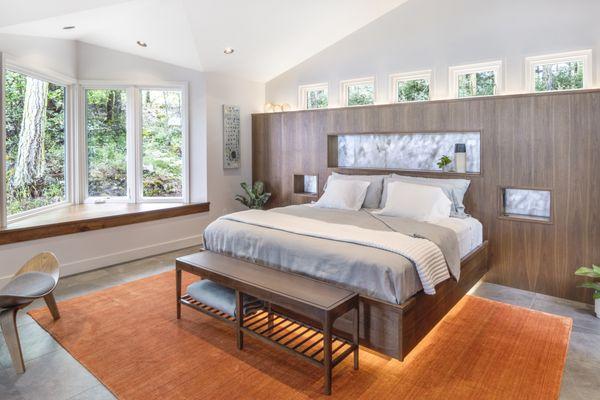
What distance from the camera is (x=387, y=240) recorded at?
2832mm

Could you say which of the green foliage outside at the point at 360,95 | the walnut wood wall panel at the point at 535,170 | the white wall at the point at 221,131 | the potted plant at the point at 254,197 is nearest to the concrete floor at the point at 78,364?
the walnut wood wall panel at the point at 535,170

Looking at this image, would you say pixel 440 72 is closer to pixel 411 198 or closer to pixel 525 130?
pixel 525 130

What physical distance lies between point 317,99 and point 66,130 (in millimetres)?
3408

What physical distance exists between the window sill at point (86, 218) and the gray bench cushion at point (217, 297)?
77.5 inches

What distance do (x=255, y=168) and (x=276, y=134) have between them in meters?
0.69

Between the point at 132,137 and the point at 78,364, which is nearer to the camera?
the point at 78,364

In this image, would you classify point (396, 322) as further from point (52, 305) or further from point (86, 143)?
point (86, 143)

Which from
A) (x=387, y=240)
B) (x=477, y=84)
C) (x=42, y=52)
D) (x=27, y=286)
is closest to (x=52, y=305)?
(x=27, y=286)

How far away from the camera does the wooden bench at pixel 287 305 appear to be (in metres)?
2.31

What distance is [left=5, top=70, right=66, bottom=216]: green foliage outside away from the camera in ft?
13.3

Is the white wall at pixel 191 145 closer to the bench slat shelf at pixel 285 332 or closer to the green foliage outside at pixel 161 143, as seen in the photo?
the green foliage outside at pixel 161 143

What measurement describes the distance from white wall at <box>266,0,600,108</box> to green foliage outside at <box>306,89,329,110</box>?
0.16 metres

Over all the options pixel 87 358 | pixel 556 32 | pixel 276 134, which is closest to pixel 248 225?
pixel 87 358

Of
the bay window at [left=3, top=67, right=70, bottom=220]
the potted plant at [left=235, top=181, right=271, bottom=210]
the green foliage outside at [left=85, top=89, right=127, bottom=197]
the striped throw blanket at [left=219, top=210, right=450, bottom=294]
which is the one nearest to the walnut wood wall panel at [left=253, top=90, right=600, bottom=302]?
the striped throw blanket at [left=219, top=210, right=450, bottom=294]
